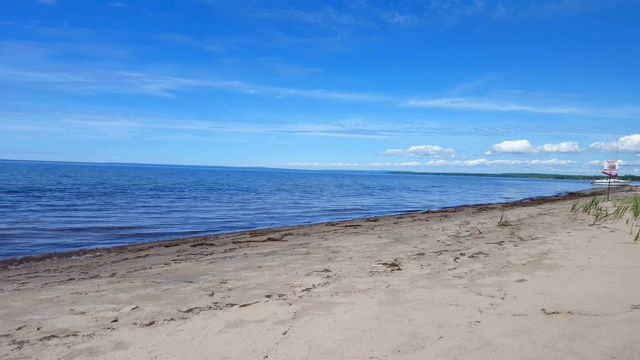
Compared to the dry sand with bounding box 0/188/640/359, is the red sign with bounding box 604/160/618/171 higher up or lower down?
higher up

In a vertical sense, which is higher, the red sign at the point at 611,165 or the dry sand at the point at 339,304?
the red sign at the point at 611,165

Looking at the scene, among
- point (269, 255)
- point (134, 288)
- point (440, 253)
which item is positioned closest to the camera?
point (134, 288)

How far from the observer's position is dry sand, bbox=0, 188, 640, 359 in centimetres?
400

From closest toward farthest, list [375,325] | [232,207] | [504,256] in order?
[375,325] → [504,256] → [232,207]

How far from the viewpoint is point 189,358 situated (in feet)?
12.6

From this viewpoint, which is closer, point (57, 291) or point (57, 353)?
point (57, 353)

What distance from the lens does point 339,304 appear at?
5.19 meters

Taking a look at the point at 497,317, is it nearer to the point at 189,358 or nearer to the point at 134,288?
the point at 189,358

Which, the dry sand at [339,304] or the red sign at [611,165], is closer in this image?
the dry sand at [339,304]

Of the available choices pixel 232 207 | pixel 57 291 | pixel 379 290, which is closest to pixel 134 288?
pixel 57 291

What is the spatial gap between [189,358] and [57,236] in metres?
11.6

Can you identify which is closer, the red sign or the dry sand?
the dry sand

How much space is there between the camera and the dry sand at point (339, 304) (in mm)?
3996

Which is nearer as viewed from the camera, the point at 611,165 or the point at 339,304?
the point at 339,304
